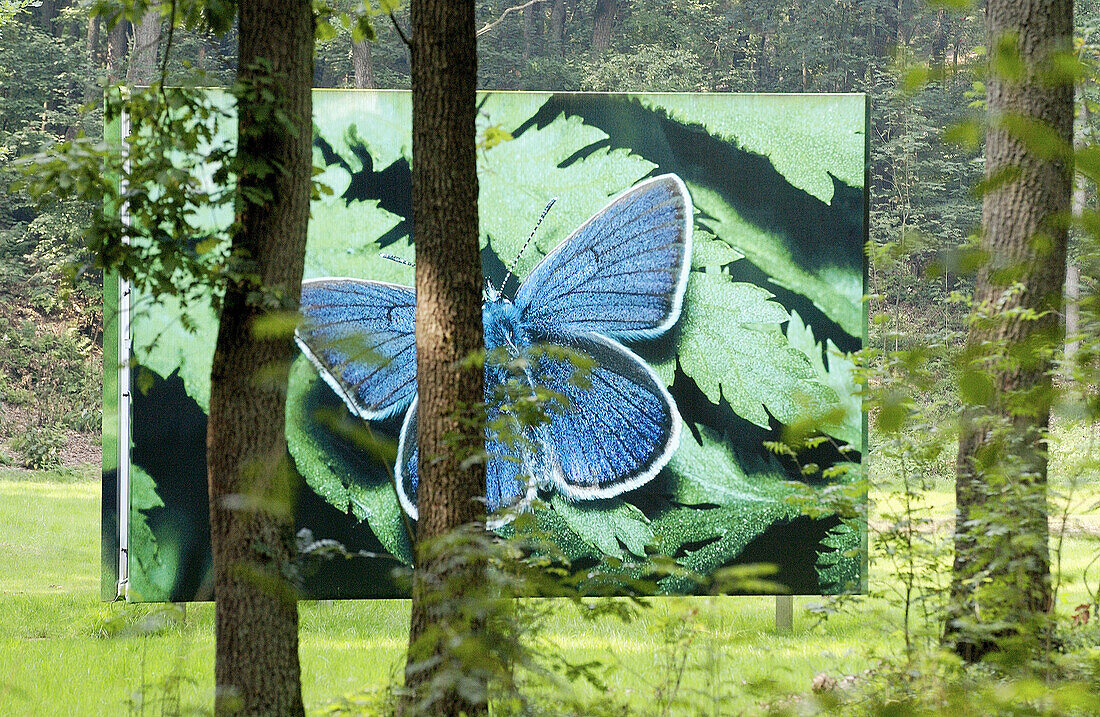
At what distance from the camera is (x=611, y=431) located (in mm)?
6008

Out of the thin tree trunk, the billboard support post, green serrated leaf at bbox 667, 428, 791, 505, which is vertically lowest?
the billboard support post

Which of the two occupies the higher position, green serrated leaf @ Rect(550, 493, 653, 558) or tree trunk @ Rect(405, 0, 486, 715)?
tree trunk @ Rect(405, 0, 486, 715)

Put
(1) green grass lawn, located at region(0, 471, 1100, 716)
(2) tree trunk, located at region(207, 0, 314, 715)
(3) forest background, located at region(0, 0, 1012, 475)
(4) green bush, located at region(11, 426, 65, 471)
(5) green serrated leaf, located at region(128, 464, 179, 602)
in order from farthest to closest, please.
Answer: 1. (3) forest background, located at region(0, 0, 1012, 475)
2. (4) green bush, located at region(11, 426, 65, 471)
3. (5) green serrated leaf, located at region(128, 464, 179, 602)
4. (1) green grass lawn, located at region(0, 471, 1100, 716)
5. (2) tree trunk, located at region(207, 0, 314, 715)

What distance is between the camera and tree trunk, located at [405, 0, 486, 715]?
320cm

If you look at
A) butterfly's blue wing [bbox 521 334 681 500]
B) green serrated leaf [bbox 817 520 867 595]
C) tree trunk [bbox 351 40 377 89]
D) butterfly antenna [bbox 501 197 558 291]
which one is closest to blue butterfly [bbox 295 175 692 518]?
butterfly's blue wing [bbox 521 334 681 500]

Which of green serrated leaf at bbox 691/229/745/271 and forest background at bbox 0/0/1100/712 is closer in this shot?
green serrated leaf at bbox 691/229/745/271

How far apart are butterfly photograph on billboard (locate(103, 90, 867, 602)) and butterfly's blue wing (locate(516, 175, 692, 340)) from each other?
0.04 feet

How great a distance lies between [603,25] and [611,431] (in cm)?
2072

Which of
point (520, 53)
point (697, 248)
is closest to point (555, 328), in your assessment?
point (697, 248)

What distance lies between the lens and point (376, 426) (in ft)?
19.3

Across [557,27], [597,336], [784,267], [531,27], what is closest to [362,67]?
[557,27]

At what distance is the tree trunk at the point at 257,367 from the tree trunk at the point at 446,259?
1.37 feet

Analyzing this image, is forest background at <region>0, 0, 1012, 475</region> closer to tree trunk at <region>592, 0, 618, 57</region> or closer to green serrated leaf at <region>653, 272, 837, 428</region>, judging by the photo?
tree trunk at <region>592, 0, 618, 57</region>

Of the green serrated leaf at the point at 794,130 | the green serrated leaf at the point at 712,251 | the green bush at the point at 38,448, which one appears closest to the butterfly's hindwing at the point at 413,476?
the green serrated leaf at the point at 712,251
